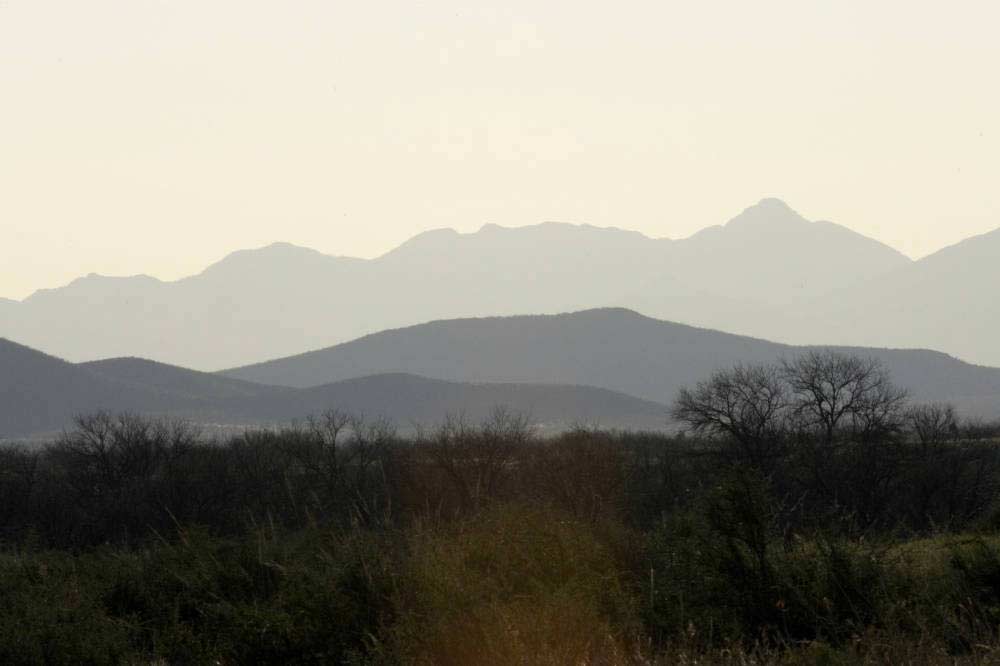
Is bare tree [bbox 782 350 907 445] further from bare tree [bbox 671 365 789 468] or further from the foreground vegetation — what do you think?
the foreground vegetation

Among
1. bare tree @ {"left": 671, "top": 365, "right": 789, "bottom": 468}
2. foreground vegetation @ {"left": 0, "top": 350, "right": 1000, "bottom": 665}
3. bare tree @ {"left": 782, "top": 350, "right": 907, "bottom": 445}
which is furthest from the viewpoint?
bare tree @ {"left": 782, "top": 350, "right": 907, "bottom": 445}

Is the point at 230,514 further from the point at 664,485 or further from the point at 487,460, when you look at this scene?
the point at 664,485

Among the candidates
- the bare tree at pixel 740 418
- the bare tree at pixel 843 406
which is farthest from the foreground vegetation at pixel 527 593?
the bare tree at pixel 843 406

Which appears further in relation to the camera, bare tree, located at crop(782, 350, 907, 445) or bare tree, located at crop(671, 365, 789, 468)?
bare tree, located at crop(782, 350, 907, 445)

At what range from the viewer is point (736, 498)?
44.4 ft

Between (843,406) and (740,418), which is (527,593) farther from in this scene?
(843,406)

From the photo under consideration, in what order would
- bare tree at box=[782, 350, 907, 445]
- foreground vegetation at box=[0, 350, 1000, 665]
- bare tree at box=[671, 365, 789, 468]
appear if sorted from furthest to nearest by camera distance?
bare tree at box=[782, 350, 907, 445]
bare tree at box=[671, 365, 789, 468]
foreground vegetation at box=[0, 350, 1000, 665]

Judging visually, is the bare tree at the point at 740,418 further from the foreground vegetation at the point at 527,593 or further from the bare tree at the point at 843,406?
the foreground vegetation at the point at 527,593

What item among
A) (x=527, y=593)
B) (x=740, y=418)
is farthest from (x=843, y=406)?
(x=527, y=593)

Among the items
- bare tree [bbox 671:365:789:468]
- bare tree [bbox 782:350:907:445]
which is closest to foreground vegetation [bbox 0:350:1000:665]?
bare tree [bbox 671:365:789:468]

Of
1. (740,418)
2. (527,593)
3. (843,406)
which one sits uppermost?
(843,406)

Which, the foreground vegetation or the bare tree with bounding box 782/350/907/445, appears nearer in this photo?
the foreground vegetation

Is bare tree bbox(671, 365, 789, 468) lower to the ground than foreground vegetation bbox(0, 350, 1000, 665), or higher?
higher

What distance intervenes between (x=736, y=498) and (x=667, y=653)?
13.0ft
